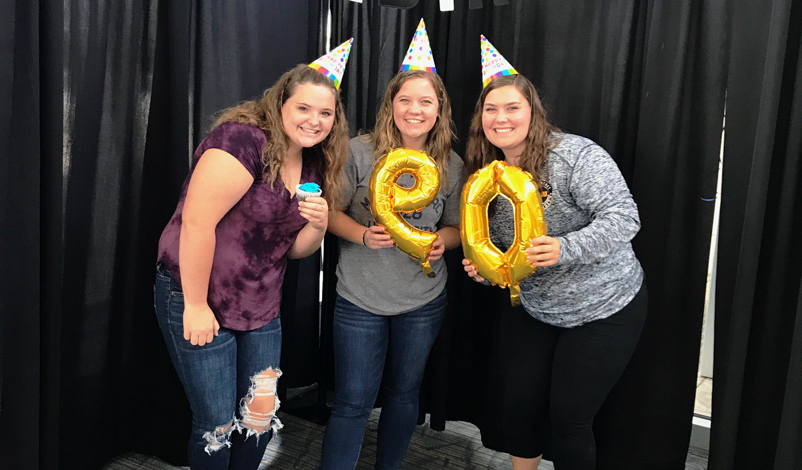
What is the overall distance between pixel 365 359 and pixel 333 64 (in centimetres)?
93

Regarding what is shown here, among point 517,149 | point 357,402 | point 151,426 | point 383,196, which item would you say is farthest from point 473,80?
point 151,426

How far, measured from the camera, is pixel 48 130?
147 cm

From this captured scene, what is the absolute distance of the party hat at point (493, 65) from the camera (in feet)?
5.72

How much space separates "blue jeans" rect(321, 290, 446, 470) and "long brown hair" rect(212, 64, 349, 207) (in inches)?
16.1

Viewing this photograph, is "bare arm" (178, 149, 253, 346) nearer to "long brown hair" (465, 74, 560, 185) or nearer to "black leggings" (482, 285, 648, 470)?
"long brown hair" (465, 74, 560, 185)

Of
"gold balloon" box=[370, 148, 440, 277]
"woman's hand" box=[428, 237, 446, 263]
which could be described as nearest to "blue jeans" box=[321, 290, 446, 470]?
"woman's hand" box=[428, 237, 446, 263]

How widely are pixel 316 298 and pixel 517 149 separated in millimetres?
1381

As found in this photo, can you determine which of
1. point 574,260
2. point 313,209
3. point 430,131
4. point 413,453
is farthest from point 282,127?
point 413,453

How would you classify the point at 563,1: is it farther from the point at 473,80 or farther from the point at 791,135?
the point at 791,135

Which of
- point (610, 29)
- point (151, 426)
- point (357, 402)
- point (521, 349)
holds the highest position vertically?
point (610, 29)

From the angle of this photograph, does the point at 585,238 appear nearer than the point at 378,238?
Yes

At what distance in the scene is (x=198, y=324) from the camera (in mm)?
1475

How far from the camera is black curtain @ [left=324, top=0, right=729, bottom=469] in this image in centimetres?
194

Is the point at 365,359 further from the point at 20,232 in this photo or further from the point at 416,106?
the point at 20,232
